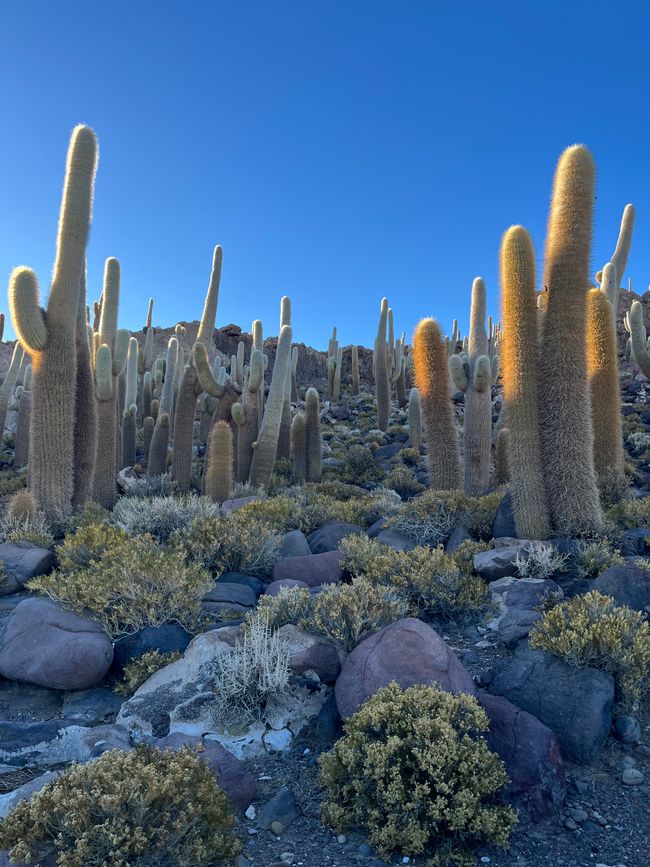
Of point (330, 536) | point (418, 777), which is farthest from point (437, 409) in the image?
point (418, 777)

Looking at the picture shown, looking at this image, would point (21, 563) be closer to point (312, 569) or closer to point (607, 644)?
point (312, 569)

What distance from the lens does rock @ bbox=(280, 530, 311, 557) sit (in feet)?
29.6

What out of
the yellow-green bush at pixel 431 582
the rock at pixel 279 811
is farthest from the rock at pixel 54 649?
the yellow-green bush at pixel 431 582

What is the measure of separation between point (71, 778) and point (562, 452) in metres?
6.86

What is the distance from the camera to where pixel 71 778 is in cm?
360

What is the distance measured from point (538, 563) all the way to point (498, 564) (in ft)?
1.48

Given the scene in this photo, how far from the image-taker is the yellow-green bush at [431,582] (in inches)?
264

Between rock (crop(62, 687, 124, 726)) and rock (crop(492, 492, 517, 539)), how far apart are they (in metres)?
5.46

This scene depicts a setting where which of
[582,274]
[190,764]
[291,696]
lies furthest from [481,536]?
[190,764]

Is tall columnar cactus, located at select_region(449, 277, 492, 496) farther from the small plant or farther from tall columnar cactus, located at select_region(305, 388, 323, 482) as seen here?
the small plant

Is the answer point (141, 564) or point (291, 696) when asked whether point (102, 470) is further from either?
point (291, 696)

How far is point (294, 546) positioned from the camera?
9133 millimetres

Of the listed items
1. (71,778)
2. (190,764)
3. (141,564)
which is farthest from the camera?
(141,564)

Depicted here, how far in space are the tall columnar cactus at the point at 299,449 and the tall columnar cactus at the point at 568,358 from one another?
9.79 metres
